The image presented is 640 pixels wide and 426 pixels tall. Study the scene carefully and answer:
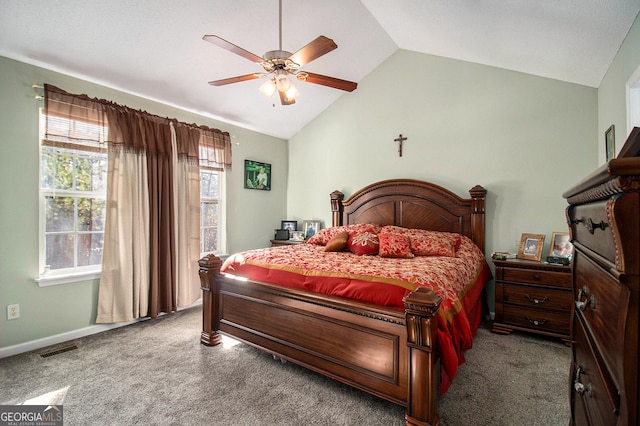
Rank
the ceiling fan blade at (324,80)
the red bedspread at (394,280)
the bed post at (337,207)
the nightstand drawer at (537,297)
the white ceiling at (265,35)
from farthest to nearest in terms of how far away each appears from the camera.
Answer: the bed post at (337,207)
the nightstand drawer at (537,297)
the ceiling fan blade at (324,80)
the white ceiling at (265,35)
the red bedspread at (394,280)

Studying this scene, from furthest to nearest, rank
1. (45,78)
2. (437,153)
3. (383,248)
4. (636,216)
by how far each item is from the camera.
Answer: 1. (437,153)
2. (383,248)
3. (45,78)
4. (636,216)

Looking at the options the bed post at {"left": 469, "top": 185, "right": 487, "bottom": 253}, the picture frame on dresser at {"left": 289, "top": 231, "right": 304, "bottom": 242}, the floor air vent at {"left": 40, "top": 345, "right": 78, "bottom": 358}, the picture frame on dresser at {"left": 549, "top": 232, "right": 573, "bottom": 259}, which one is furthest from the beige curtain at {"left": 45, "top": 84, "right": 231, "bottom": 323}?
the picture frame on dresser at {"left": 549, "top": 232, "right": 573, "bottom": 259}

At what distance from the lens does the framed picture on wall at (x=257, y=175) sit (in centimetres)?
460

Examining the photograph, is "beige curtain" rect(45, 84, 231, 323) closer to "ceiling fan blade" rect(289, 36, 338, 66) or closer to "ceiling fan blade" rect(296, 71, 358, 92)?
"ceiling fan blade" rect(296, 71, 358, 92)

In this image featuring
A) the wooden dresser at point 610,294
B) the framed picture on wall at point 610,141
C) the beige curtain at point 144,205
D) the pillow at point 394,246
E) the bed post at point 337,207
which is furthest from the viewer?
the bed post at point 337,207

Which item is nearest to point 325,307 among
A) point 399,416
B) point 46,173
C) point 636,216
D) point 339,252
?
point 399,416

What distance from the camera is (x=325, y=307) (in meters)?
2.05

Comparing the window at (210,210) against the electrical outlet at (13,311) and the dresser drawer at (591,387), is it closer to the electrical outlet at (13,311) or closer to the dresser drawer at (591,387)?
the electrical outlet at (13,311)

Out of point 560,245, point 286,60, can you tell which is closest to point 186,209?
point 286,60

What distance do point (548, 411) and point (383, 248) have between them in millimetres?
1651

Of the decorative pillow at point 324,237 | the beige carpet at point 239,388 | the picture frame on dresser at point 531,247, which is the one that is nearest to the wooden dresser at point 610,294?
the beige carpet at point 239,388

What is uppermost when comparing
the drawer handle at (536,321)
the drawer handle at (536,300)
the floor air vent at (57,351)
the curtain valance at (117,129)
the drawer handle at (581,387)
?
the curtain valance at (117,129)

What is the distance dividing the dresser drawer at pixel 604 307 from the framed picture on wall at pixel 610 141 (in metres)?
2.00

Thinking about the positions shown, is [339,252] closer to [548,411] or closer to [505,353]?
[505,353]
